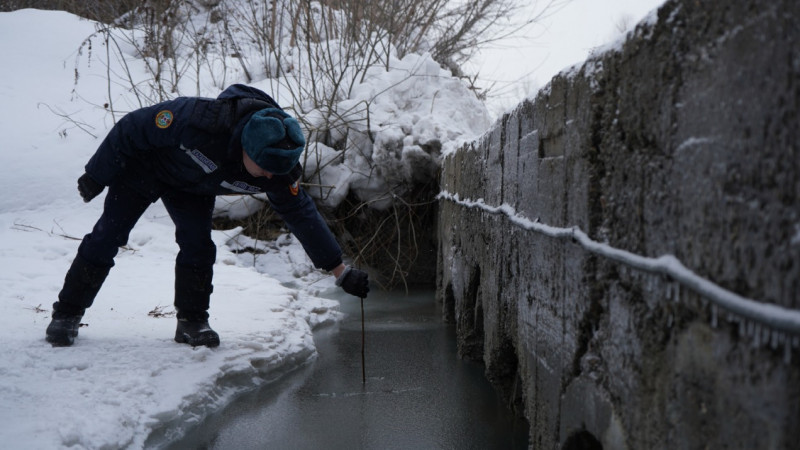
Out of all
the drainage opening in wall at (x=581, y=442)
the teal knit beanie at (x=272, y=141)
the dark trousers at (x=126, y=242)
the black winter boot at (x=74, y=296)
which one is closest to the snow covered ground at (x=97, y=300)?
the black winter boot at (x=74, y=296)

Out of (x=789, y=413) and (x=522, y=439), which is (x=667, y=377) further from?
(x=522, y=439)

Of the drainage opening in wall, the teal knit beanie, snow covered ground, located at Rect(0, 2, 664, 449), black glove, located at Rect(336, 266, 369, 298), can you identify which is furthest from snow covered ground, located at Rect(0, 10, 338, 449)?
the drainage opening in wall

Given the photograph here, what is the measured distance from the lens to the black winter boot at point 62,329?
3328 mm

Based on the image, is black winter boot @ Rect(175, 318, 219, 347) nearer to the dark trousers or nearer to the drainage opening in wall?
the dark trousers

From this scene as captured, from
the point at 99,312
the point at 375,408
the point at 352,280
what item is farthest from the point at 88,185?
the point at 375,408

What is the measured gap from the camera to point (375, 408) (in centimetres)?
327

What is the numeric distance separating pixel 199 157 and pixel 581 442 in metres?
2.06

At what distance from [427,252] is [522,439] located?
4634 millimetres

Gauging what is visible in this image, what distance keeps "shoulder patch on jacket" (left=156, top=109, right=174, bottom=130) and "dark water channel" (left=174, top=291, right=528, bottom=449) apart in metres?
1.34

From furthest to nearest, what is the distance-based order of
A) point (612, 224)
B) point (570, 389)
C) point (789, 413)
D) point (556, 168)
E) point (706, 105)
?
point (556, 168)
point (570, 389)
point (612, 224)
point (706, 105)
point (789, 413)

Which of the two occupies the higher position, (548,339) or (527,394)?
(548,339)

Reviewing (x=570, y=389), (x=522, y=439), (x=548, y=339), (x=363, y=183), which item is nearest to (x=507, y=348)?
(x=522, y=439)

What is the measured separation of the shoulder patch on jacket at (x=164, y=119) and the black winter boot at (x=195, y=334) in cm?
109

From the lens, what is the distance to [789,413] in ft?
3.21
